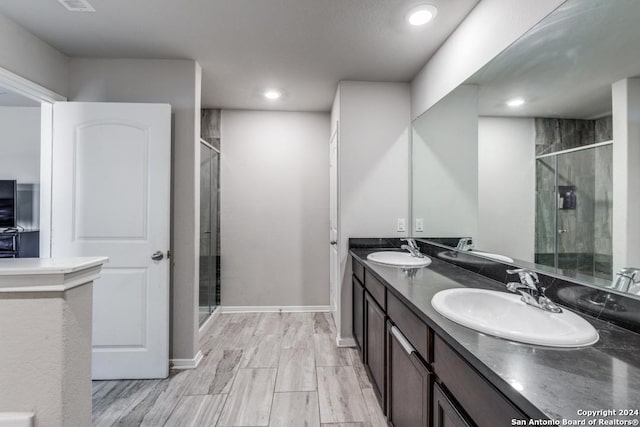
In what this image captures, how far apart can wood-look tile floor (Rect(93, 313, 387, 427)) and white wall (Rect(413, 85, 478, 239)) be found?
1.29 m

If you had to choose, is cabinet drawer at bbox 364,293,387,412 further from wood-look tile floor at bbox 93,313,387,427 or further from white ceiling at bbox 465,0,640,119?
white ceiling at bbox 465,0,640,119

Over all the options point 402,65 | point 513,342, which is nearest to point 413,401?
point 513,342

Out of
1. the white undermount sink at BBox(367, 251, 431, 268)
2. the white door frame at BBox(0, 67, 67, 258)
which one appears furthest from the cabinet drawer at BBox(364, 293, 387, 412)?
the white door frame at BBox(0, 67, 67, 258)

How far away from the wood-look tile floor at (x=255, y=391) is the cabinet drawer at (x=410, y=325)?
2.36 feet

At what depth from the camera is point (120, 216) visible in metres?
2.17

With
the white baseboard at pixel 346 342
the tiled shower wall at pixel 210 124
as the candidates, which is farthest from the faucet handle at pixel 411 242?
the tiled shower wall at pixel 210 124

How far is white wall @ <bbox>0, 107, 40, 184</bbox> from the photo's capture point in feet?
11.4

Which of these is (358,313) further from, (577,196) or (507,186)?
(577,196)

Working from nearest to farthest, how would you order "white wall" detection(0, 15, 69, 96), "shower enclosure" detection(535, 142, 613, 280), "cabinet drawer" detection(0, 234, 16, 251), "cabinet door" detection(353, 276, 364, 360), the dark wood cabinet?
the dark wood cabinet < "shower enclosure" detection(535, 142, 613, 280) < "white wall" detection(0, 15, 69, 96) < "cabinet door" detection(353, 276, 364, 360) < "cabinet drawer" detection(0, 234, 16, 251)

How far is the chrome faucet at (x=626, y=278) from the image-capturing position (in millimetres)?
945

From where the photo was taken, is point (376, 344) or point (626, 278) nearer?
point (626, 278)

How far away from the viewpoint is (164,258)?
2178mm

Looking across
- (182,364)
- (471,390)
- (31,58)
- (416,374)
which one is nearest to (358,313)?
(416,374)

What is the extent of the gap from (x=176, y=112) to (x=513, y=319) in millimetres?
2537
